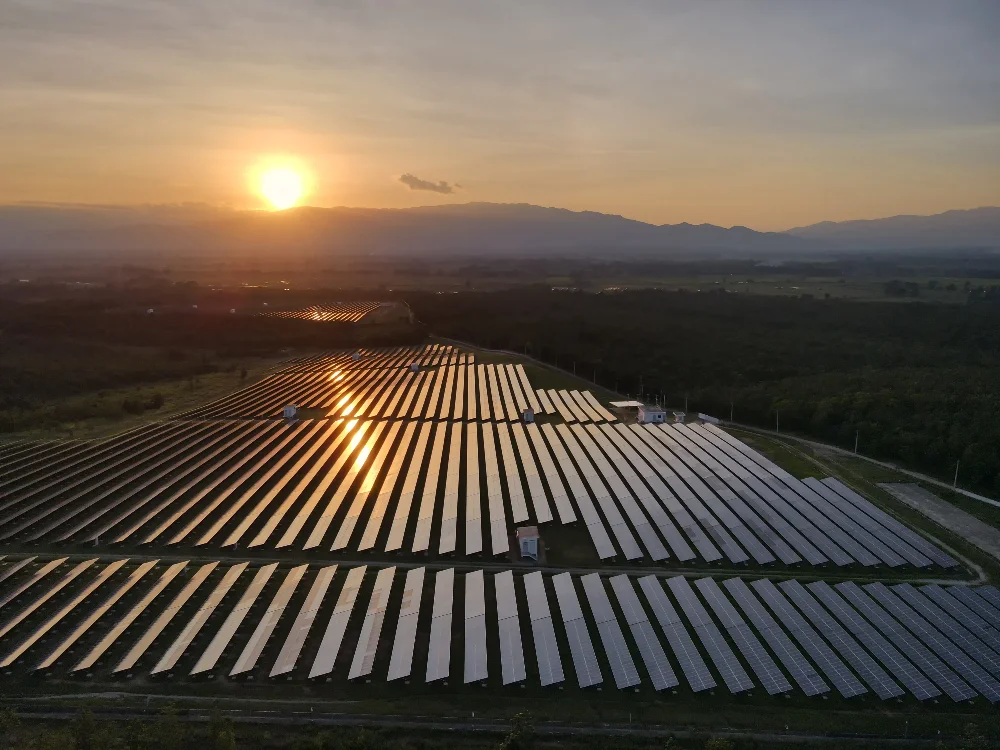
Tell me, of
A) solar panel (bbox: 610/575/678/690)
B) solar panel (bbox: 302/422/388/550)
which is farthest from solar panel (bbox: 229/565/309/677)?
solar panel (bbox: 610/575/678/690)

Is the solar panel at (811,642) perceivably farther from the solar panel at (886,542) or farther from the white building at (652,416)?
the white building at (652,416)

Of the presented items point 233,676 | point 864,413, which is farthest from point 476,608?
point 864,413

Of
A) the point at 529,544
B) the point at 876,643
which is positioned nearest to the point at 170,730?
the point at 529,544

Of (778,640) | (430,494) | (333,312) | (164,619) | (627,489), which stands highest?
(333,312)

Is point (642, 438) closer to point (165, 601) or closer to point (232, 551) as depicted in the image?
point (232, 551)

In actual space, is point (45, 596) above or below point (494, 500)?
above

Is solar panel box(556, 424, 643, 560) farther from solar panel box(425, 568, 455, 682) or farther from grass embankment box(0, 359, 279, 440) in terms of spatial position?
grass embankment box(0, 359, 279, 440)

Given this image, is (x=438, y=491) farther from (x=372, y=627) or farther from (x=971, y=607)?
(x=971, y=607)
